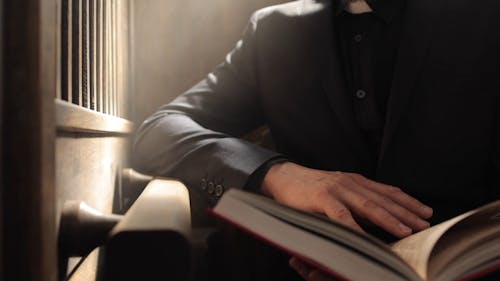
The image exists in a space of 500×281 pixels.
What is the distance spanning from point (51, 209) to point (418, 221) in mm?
398

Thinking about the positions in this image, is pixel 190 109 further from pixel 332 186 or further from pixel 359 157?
pixel 332 186

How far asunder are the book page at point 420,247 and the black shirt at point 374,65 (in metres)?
0.44

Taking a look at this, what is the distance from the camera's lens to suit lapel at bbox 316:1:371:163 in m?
0.86

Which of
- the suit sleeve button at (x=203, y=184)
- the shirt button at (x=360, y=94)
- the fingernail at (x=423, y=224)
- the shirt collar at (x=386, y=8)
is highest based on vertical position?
the shirt collar at (x=386, y=8)

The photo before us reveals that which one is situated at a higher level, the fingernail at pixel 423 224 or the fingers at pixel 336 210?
the fingernail at pixel 423 224

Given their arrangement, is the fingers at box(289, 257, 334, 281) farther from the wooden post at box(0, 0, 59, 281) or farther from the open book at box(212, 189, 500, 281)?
the wooden post at box(0, 0, 59, 281)

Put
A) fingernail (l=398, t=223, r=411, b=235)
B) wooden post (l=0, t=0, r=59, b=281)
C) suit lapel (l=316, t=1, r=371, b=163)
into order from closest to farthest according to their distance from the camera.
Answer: wooden post (l=0, t=0, r=59, b=281) < fingernail (l=398, t=223, r=411, b=235) < suit lapel (l=316, t=1, r=371, b=163)

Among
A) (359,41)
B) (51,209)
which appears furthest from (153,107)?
(51,209)

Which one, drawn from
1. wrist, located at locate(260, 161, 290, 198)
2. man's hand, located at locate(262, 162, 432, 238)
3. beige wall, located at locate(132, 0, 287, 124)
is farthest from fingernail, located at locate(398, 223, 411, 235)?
beige wall, located at locate(132, 0, 287, 124)

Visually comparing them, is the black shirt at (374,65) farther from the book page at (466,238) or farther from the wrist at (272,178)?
the book page at (466,238)

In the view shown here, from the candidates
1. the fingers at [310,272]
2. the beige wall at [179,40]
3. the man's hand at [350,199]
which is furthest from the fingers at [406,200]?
the beige wall at [179,40]

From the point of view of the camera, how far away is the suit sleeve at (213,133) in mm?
715

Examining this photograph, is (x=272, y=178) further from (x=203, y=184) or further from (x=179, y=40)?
(x=179, y=40)

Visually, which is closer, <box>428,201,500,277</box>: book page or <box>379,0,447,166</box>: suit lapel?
<box>428,201,500,277</box>: book page
